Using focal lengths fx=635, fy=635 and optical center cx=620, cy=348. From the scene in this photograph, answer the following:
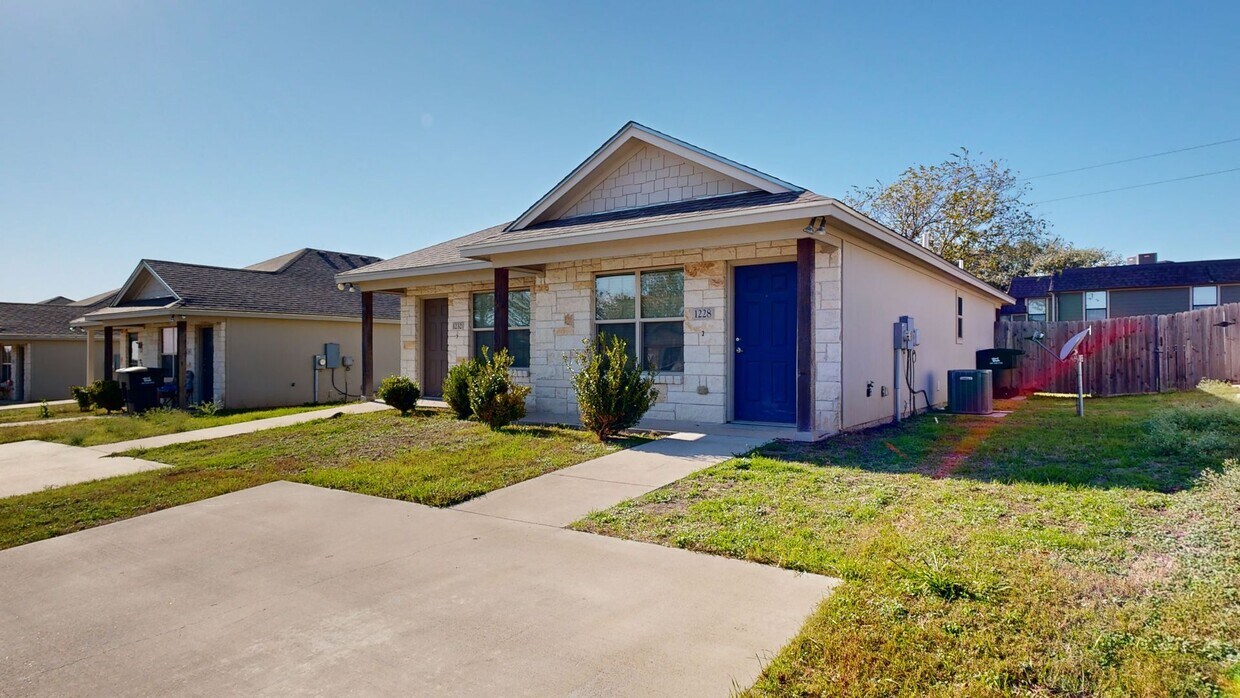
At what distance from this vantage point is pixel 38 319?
2494cm

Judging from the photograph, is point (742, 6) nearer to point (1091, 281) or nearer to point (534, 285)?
point (534, 285)

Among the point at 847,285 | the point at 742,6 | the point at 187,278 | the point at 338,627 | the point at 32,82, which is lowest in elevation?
the point at 338,627

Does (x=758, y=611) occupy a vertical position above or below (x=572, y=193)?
below

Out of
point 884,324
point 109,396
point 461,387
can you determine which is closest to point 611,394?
point 461,387

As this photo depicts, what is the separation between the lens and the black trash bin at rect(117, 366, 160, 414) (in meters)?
15.5

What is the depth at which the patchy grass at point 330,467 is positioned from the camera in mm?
5727

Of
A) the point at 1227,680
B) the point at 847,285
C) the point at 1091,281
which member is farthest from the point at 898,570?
the point at 1091,281

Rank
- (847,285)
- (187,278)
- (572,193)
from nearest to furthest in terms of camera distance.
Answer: (847,285) → (572,193) → (187,278)

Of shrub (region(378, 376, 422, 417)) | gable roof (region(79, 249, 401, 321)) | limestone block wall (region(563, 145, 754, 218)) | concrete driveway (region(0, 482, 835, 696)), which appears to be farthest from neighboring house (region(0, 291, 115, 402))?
concrete driveway (region(0, 482, 835, 696))

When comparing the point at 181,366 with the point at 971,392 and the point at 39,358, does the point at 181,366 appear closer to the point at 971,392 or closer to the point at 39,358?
the point at 39,358

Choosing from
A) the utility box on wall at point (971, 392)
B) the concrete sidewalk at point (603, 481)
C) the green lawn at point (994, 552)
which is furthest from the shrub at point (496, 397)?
the utility box on wall at point (971, 392)

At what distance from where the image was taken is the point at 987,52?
520 inches

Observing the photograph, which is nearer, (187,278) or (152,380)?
(152,380)

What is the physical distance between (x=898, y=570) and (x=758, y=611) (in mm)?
911
